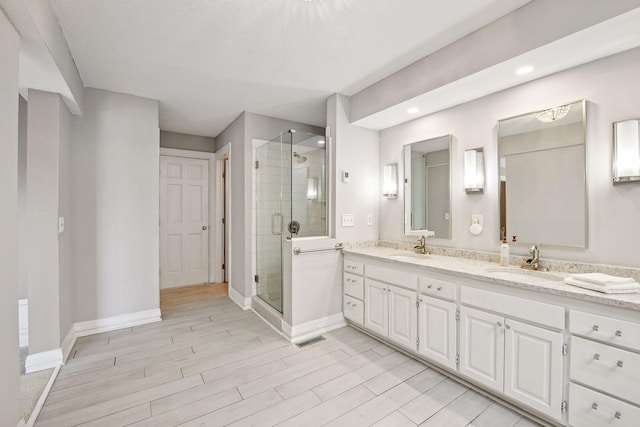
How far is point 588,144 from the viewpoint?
6.22 feet

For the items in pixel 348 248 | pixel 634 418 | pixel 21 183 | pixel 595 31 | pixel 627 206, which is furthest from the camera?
pixel 348 248

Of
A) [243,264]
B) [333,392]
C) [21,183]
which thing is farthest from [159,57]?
[333,392]

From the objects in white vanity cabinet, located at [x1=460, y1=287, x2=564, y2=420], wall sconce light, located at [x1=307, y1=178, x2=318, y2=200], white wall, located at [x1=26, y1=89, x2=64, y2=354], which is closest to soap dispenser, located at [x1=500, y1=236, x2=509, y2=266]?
white vanity cabinet, located at [x1=460, y1=287, x2=564, y2=420]

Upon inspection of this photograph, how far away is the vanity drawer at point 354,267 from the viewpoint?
9.50ft

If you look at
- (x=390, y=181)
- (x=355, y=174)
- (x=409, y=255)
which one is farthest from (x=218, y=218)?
(x=409, y=255)

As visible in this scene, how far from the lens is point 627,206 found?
174cm

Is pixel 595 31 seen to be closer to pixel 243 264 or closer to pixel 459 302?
pixel 459 302

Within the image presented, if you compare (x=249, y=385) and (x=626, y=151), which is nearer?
(x=626, y=151)

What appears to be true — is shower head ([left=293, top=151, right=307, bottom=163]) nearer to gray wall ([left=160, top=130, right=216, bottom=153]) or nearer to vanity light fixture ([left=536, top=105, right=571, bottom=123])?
vanity light fixture ([left=536, top=105, right=571, bottom=123])

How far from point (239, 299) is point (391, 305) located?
2.18 meters

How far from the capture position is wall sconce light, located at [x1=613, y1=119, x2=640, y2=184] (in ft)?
5.52

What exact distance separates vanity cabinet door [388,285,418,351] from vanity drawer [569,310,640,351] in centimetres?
103

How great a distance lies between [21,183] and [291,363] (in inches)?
128

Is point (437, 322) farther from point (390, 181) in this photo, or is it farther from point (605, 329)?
point (390, 181)
